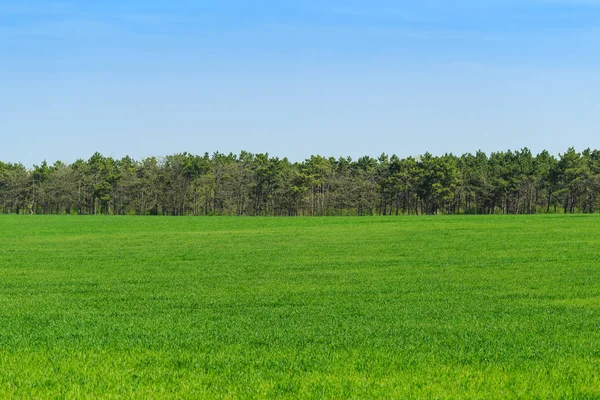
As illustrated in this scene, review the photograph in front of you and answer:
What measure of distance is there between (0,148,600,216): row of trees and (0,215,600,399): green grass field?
3686 inches

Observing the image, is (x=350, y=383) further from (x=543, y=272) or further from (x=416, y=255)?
(x=416, y=255)

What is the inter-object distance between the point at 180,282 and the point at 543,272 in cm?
1226

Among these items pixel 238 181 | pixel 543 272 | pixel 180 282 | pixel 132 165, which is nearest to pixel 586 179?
pixel 238 181

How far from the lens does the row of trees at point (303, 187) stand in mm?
115312

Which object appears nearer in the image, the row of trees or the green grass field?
the green grass field

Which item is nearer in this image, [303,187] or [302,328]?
[302,328]

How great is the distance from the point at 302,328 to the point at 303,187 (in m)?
104

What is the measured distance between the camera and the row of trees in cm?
11531

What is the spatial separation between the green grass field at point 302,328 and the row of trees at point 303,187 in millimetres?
93612

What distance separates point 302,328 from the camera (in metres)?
11.2

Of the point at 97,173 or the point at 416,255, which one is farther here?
the point at 97,173

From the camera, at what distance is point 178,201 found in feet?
403

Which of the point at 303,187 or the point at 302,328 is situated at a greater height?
the point at 303,187

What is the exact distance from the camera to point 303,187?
376 feet
